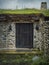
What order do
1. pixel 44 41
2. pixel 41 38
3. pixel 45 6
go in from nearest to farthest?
1. pixel 44 41
2. pixel 41 38
3. pixel 45 6

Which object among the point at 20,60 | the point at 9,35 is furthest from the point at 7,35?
the point at 20,60

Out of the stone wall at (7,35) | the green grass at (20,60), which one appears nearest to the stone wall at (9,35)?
the stone wall at (7,35)

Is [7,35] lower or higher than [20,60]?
higher

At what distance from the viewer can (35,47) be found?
53.0ft

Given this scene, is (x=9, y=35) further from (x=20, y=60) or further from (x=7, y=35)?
(x=20, y=60)

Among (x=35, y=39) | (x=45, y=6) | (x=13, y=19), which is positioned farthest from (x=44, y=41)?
(x=45, y=6)

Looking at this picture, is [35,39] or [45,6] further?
[45,6]

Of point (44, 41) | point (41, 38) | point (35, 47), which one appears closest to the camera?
point (44, 41)

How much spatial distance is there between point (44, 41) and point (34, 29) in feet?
7.73

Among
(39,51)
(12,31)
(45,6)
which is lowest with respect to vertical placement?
(39,51)

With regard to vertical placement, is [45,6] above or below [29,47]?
above

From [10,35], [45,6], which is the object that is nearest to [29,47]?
[10,35]

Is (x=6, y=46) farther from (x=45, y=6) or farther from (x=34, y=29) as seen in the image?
(x=45, y=6)

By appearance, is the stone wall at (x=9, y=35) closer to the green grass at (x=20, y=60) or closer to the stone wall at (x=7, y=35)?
the stone wall at (x=7, y=35)
